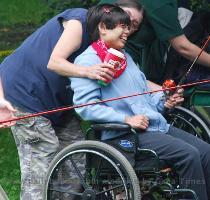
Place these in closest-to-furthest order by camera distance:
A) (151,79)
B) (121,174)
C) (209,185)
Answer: (121,174)
(209,185)
(151,79)

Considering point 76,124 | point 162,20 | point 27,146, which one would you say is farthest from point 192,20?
point 27,146

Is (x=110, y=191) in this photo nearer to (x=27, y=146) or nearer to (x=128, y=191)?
(x=128, y=191)

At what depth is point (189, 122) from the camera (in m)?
5.63

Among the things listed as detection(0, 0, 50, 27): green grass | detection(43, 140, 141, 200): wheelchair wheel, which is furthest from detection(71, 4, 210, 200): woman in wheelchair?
detection(0, 0, 50, 27): green grass

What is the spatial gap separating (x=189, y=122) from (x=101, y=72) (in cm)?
110

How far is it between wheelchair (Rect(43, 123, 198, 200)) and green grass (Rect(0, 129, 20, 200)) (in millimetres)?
1147

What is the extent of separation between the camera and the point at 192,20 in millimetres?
6234

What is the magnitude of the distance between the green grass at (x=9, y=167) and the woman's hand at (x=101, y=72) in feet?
5.11

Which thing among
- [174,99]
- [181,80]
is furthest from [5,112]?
[181,80]

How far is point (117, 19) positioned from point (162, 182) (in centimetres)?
102

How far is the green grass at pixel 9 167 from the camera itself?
619 cm

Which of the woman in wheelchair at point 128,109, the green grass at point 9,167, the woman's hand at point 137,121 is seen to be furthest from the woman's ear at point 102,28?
the green grass at point 9,167

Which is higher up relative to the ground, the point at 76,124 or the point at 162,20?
the point at 162,20

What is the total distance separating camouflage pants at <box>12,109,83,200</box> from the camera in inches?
201
